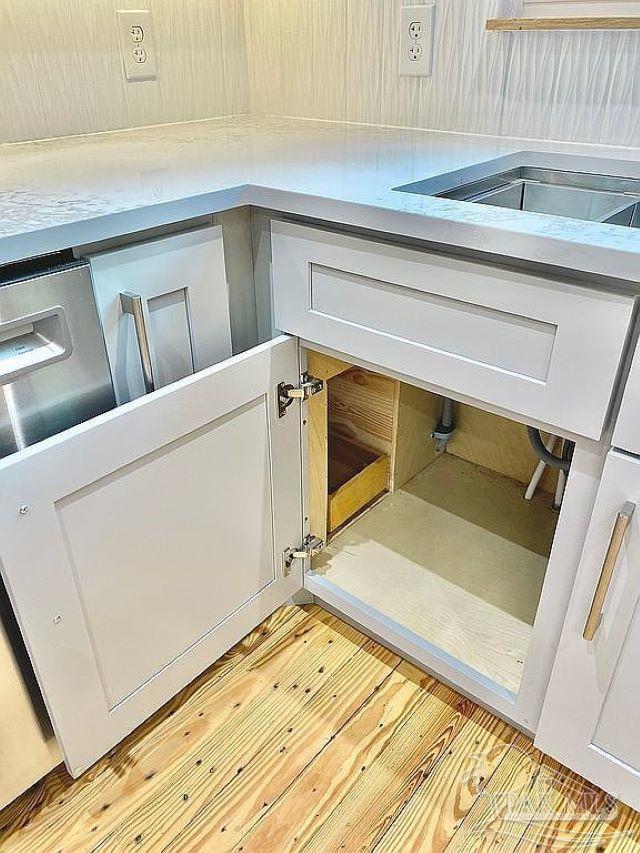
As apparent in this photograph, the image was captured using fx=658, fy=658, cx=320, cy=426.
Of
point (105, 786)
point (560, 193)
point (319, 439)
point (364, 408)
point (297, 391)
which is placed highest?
point (560, 193)

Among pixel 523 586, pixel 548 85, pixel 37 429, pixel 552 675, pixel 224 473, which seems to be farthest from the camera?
pixel 523 586

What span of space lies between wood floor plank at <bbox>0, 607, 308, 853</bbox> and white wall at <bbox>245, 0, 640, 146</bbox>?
1.20 metres

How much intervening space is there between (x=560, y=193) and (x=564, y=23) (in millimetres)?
297

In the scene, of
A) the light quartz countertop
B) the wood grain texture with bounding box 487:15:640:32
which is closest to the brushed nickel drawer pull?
the light quartz countertop

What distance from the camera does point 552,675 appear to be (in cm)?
94

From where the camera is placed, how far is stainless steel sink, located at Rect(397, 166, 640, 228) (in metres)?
1.05

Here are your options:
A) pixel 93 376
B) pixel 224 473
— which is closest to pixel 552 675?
pixel 224 473

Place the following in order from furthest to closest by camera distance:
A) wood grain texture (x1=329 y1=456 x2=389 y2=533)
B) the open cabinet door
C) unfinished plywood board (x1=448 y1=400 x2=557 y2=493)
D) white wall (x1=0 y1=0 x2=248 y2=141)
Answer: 1. unfinished plywood board (x1=448 y1=400 x2=557 y2=493)
2. wood grain texture (x1=329 y1=456 x2=389 y2=533)
3. white wall (x1=0 y1=0 x2=248 y2=141)
4. the open cabinet door

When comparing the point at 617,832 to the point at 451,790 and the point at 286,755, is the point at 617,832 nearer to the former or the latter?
the point at 451,790

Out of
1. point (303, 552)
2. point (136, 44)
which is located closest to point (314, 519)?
point (303, 552)

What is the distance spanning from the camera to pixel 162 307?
94 centimetres

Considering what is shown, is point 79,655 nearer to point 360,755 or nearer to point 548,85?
point 360,755

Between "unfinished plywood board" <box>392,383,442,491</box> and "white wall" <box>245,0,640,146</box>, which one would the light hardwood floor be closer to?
"unfinished plywood board" <box>392,383,442,491</box>

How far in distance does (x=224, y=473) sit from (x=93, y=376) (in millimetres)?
270
